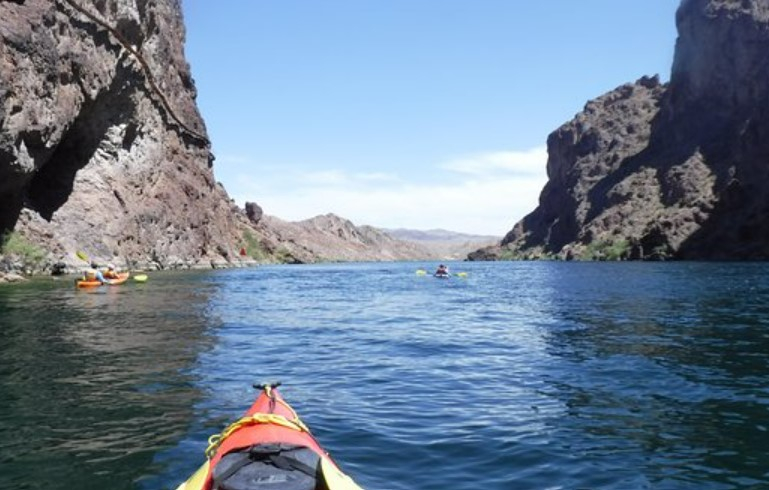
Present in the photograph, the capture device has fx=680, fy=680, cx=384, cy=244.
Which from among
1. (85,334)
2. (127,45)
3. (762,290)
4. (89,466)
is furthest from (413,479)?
(127,45)

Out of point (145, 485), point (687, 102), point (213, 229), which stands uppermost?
point (687, 102)

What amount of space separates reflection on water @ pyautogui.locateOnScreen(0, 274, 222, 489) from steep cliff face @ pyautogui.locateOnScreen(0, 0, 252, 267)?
95.3 ft

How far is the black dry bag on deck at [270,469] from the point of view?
7.00m

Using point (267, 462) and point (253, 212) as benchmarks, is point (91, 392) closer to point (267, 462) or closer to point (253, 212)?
point (267, 462)

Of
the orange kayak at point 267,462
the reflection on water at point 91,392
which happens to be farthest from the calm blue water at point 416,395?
the orange kayak at point 267,462

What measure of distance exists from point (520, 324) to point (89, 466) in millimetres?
20560

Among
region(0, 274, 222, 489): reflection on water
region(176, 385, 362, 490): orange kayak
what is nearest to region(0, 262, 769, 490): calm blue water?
region(0, 274, 222, 489): reflection on water

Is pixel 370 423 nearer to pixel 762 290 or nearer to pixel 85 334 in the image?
pixel 85 334

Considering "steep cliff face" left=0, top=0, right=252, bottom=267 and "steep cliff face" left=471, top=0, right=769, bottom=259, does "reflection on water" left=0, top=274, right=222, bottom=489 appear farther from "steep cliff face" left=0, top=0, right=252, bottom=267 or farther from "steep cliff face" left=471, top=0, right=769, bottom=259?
"steep cliff face" left=471, top=0, right=769, bottom=259

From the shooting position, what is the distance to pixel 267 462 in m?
7.49

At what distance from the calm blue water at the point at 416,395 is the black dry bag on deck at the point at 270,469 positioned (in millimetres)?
1833

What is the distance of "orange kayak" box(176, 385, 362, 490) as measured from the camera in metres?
7.02

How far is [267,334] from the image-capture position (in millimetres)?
24672

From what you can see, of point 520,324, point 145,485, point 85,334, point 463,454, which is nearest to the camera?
point 145,485
